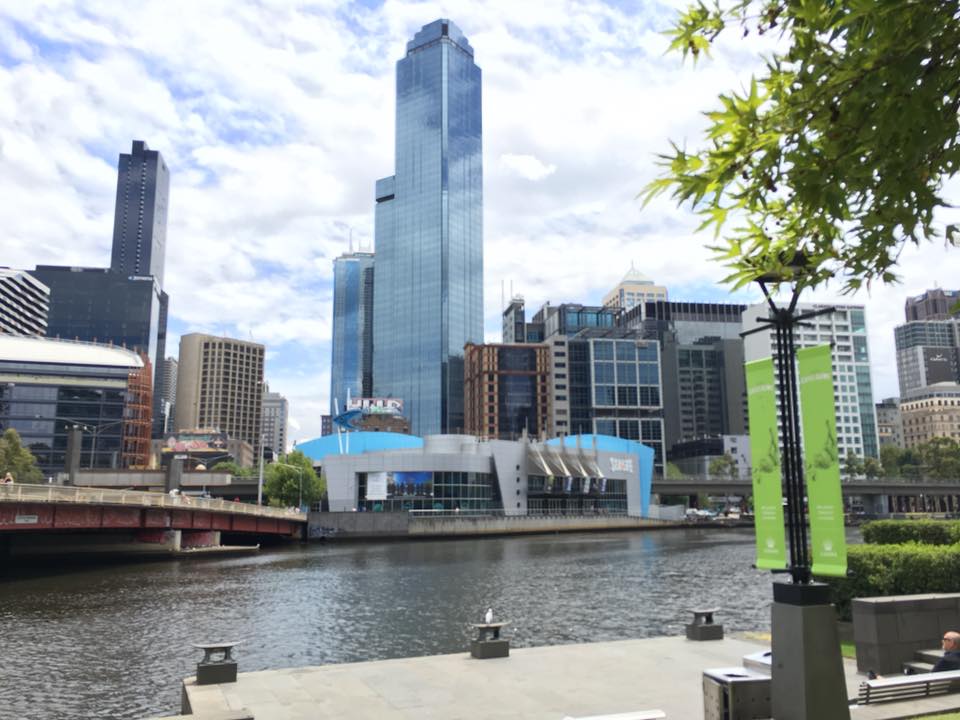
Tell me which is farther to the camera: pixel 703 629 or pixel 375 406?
pixel 375 406

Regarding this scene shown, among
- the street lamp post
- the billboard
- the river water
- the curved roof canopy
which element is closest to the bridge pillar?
the billboard

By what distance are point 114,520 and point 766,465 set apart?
190 ft

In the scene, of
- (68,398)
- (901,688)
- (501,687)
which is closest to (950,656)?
(901,688)

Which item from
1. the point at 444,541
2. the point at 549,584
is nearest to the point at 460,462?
the point at 444,541

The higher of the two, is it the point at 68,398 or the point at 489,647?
the point at 68,398

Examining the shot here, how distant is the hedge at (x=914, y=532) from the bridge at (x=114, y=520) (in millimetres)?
48269

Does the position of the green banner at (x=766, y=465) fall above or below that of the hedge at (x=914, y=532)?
above

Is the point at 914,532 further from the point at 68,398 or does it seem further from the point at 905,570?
the point at 68,398

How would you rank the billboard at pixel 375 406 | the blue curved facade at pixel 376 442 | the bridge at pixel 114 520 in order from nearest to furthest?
the bridge at pixel 114 520
the blue curved facade at pixel 376 442
the billboard at pixel 375 406

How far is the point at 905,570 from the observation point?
67.3ft

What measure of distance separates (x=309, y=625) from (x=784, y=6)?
102ft

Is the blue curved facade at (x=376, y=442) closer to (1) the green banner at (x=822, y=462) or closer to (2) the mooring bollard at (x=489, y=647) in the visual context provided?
(2) the mooring bollard at (x=489, y=647)

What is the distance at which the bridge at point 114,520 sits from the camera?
164ft

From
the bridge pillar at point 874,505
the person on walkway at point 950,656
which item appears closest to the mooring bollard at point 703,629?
the person on walkway at point 950,656
